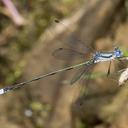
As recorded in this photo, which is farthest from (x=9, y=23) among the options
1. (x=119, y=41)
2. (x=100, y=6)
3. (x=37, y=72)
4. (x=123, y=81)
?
(x=123, y=81)

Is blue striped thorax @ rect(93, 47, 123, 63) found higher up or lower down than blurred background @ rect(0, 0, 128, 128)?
lower down

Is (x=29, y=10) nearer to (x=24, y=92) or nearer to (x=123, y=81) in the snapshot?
(x=24, y=92)

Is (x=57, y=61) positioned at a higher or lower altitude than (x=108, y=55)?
higher

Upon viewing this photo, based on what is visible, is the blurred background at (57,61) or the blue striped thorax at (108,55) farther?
the blurred background at (57,61)

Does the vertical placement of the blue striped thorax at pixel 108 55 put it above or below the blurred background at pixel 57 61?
below

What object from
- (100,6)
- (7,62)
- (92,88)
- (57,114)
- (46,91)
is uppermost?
(7,62)

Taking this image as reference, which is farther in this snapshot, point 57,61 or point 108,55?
point 57,61

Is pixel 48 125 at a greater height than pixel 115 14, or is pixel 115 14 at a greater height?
pixel 115 14

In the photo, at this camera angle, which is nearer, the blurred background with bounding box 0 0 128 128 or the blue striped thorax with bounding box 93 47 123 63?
the blue striped thorax with bounding box 93 47 123 63
